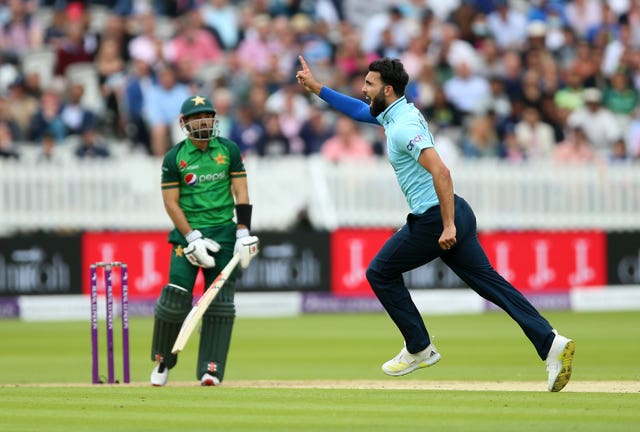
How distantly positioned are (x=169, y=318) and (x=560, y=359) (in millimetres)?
2754

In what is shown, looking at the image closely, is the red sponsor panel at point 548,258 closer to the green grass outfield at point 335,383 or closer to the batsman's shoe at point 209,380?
the green grass outfield at point 335,383

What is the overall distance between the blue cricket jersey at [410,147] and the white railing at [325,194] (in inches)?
358

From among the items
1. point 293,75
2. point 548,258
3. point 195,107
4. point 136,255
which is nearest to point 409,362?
point 195,107

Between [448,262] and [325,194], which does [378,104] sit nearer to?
[448,262]

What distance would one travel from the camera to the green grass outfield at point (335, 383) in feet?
23.4

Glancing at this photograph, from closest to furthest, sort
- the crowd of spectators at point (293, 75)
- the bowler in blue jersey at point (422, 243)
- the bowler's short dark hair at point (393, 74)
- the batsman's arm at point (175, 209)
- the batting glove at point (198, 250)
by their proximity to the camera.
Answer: the bowler in blue jersey at point (422, 243)
the bowler's short dark hair at point (393, 74)
the batting glove at point (198, 250)
the batsman's arm at point (175, 209)
the crowd of spectators at point (293, 75)

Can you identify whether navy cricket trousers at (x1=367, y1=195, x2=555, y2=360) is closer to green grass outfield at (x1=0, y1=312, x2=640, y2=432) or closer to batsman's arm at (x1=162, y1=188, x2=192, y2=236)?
green grass outfield at (x1=0, y1=312, x2=640, y2=432)

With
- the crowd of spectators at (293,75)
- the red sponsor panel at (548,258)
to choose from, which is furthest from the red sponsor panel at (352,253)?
the red sponsor panel at (548,258)

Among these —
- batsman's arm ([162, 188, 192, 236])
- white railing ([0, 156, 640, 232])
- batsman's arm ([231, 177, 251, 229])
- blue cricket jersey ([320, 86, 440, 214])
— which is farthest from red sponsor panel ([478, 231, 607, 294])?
blue cricket jersey ([320, 86, 440, 214])

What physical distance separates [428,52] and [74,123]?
532 cm

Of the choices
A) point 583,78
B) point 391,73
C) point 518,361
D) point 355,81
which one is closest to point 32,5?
point 355,81

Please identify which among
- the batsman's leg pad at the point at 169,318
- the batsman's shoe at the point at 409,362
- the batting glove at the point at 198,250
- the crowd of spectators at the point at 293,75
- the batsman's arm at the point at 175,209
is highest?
the crowd of spectators at the point at 293,75

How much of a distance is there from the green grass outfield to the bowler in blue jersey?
0.30 meters

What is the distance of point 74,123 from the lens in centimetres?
1806
